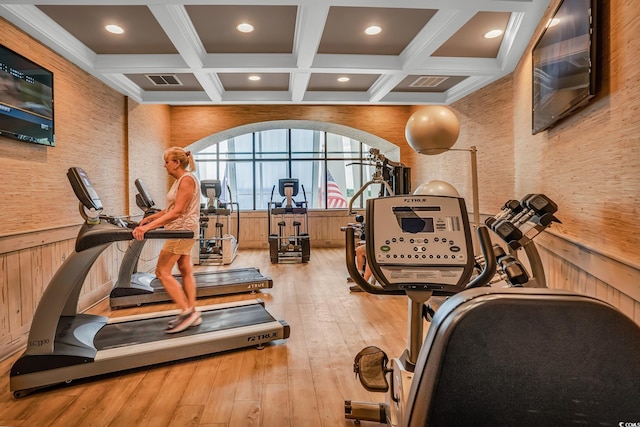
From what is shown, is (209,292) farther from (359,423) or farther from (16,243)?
(359,423)

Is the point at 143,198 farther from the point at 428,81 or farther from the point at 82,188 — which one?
the point at 428,81

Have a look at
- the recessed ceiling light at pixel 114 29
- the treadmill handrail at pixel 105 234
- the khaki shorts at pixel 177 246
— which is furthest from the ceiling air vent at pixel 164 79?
the treadmill handrail at pixel 105 234

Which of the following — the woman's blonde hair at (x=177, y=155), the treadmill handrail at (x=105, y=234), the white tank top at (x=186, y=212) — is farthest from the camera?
the woman's blonde hair at (x=177, y=155)

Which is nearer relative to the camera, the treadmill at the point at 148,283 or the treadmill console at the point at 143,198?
the treadmill at the point at 148,283

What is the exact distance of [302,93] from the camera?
19.8ft

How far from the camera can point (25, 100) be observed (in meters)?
3.24

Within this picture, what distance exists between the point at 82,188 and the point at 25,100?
1213 millimetres

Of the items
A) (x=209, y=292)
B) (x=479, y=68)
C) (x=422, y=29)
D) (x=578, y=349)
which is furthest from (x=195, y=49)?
(x=578, y=349)

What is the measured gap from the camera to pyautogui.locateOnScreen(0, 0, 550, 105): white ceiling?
3.30 m

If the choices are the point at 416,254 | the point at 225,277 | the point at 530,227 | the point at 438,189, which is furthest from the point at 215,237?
the point at 416,254

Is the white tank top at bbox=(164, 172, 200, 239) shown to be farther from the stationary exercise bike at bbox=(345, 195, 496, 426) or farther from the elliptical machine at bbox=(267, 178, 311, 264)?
the elliptical machine at bbox=(267, 178, 311, 264)

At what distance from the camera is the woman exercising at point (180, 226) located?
3.19 m

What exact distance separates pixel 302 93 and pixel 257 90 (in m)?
0.88

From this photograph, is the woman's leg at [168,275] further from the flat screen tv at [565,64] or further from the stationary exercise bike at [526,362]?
the flat screen tv at [565,64]
